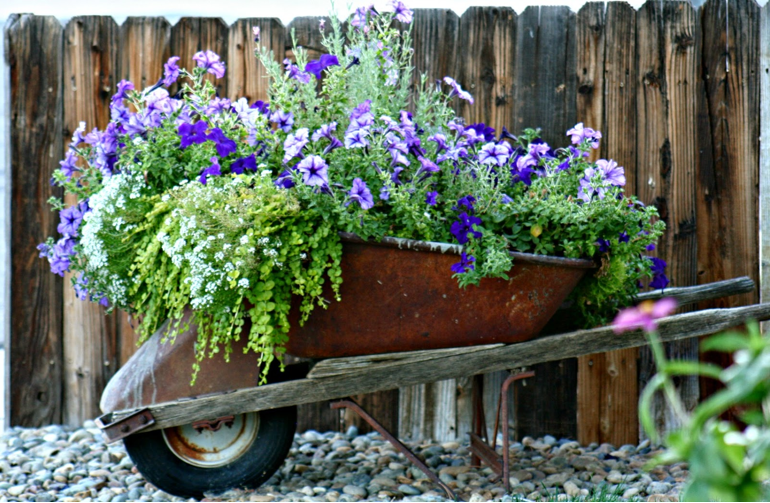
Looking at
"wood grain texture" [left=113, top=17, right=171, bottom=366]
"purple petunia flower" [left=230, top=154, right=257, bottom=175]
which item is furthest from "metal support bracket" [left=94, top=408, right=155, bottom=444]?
"wood grain texture" [left=113, top=17, right=171, bottom=366]

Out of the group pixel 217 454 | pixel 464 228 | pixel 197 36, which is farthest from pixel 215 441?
pixel 197 36

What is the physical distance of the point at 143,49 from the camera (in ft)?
10.1

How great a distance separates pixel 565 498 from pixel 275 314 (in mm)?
1046

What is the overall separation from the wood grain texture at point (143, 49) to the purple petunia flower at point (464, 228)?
1610 millimetres

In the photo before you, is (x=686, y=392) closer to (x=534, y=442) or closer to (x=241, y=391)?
(x=534, y=442)

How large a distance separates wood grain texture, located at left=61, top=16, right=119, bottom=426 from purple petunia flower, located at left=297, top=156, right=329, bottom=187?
1.51m

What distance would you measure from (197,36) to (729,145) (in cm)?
213

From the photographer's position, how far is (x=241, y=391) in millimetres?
2184

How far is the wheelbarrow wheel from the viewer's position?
232 cm

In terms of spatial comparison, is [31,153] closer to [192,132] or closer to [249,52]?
[249,52]

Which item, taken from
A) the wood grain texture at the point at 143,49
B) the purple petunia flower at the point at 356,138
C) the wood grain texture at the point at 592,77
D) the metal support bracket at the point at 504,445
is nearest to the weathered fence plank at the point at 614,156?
the wood grain texture at the point at 592,77

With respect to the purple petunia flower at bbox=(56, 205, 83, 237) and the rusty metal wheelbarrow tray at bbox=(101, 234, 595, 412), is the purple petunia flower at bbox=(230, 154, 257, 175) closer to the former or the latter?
the rusty metal wheelbarrow tray at bbox=(101, 234, 595, 412)

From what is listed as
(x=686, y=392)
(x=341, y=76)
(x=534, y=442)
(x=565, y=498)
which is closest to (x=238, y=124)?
(x=341, y=76)

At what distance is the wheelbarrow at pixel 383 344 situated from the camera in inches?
82.0
